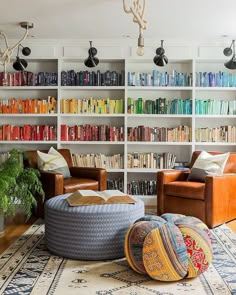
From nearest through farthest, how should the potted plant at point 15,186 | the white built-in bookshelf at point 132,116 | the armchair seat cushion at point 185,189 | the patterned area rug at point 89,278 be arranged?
the patterned area rug at point 89,278 → the potted plant at point 15,186 → the armchair seat cushion at point 185,189 → the white built-in bookshelf at point 132,116

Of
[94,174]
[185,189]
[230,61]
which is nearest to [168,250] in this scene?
[185,189]

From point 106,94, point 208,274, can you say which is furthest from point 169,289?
point 106,94

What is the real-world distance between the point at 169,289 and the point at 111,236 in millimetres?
782

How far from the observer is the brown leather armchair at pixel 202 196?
479 cm

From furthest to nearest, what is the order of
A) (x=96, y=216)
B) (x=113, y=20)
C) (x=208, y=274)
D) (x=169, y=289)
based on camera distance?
1. (x=113, y=20)
2. (x=96, y=216)
3. (x=208, y=274)
4. (x=169, y=289)

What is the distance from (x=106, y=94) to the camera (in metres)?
6.63

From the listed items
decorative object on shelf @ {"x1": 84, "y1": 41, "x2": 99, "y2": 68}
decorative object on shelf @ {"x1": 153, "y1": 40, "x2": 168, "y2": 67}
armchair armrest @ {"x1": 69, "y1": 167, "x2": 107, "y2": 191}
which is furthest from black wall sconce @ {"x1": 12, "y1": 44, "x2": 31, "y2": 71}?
decorative object on shelf @ {"x1": 153, "y1": 40, "x2": 168, "y2": 67}

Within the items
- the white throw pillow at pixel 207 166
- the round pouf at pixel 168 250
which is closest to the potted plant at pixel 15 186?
the round pouf at pixel 168 250

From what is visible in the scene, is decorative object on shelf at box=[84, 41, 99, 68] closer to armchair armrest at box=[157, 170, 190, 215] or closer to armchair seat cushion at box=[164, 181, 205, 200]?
armchair armrest at box=[157, 170, 190, 215]

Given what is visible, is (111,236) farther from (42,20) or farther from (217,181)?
(42,20)

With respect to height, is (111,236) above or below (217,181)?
below

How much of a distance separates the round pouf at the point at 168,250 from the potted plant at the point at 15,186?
136 cm

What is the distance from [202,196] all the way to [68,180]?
166cm

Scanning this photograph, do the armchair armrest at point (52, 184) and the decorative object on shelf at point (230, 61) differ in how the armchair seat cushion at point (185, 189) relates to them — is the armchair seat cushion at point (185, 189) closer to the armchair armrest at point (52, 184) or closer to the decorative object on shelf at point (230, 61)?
the armchair armrest at point (52, 184)
